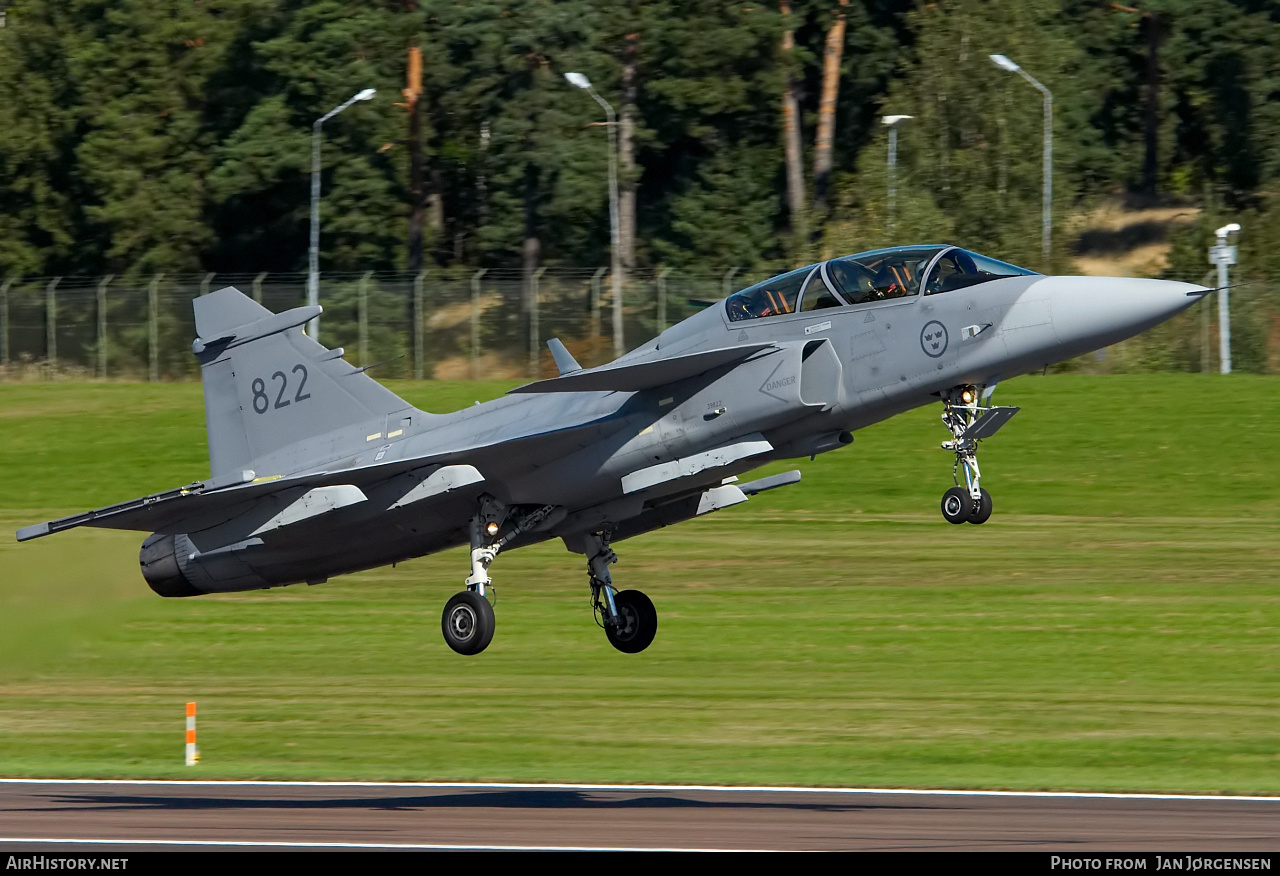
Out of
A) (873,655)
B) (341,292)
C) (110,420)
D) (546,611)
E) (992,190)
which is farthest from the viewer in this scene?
(992,190)

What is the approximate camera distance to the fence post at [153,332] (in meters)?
58.1

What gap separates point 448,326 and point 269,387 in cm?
3215

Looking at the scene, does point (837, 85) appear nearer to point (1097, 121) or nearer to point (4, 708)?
point (1097, 121)

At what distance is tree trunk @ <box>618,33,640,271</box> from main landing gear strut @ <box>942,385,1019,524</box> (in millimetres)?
47052

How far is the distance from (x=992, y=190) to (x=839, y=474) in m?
21.0

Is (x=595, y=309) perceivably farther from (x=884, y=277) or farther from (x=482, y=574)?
(x=884, y=277)

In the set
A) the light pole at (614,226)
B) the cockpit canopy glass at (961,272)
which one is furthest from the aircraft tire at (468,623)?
the light pole at (614,226)

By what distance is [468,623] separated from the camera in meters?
22.2

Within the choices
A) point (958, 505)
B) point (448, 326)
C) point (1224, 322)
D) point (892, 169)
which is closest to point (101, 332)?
point (448, 326)

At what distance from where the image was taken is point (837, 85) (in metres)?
73.3

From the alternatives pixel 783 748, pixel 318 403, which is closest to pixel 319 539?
pixel 318 403

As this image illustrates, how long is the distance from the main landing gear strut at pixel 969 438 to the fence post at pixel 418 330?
37953 mm

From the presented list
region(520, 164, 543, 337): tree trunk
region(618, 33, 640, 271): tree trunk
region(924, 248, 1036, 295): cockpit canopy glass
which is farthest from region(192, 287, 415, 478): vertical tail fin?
region(520, 164, 543, 337): tree trunk

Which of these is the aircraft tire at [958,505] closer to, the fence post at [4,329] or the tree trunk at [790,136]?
the fence post at [4,329]
